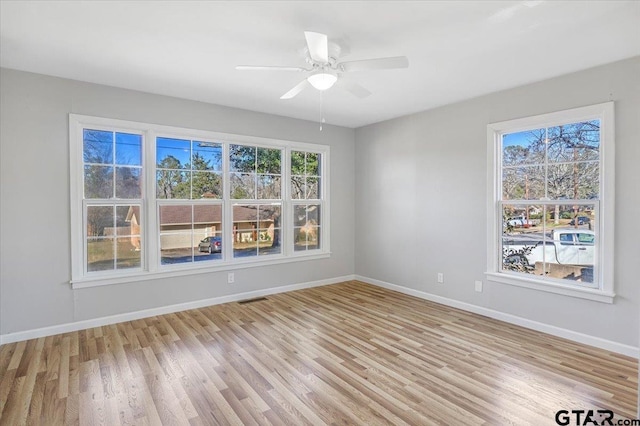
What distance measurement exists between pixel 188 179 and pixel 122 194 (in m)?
0.77

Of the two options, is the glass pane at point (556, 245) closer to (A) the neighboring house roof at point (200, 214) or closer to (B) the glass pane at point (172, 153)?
(A) the neighboring house roof at point (200, 214)

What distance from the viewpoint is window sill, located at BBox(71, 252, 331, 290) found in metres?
3.61

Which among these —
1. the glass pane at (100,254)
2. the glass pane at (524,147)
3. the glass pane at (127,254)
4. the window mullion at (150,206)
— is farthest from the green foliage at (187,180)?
the glass pane at (524,147)

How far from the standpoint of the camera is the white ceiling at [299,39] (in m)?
2.26

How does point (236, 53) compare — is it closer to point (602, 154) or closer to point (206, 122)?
point (206, 122)

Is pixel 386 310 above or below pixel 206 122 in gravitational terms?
below

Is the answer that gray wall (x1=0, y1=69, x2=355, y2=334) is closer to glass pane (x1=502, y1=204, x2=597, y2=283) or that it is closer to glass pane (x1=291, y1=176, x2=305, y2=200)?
glass pane (x1=291, y1=176, x2=305, y2=200)

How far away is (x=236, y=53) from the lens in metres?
2.94

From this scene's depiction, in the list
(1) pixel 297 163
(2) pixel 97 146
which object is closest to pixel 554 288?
(1) pixel 297 163

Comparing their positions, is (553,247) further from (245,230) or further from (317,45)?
(245,230)

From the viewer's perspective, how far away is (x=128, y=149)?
→ 3.91 m

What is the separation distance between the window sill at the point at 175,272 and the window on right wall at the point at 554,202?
283 cm

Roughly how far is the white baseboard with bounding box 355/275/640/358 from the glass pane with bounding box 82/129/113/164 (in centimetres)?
426

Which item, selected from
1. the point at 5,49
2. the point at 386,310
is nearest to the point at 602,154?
the point at 386,310
